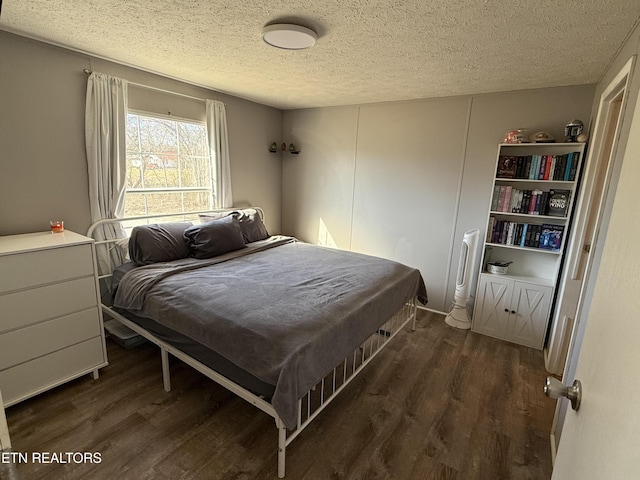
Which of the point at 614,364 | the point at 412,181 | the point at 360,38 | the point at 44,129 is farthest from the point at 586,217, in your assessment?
the point at 44,129

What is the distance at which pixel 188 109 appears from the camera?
3.21m

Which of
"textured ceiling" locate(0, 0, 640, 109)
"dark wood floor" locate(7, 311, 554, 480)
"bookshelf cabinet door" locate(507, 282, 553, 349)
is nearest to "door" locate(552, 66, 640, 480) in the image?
"dark wood floor" locate(7, 311, 554, 480)

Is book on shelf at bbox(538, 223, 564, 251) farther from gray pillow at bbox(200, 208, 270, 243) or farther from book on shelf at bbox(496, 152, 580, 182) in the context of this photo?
gray pillow at bbox(200, 208, 270, 243)

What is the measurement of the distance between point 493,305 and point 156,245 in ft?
9.97

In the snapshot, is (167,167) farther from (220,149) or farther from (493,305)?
(493,305)

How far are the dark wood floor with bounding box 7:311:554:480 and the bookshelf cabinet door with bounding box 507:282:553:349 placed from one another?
459 mm

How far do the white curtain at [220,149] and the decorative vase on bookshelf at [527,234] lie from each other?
2700mm

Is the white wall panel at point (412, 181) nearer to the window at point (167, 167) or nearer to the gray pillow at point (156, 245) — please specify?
the window at point (167, 167)

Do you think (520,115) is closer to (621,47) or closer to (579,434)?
(621,47)

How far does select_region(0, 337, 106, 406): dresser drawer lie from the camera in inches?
74.1

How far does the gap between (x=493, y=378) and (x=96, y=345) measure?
2.88 m

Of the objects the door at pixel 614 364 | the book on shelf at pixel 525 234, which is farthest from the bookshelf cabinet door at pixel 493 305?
the door at pixel 614 364

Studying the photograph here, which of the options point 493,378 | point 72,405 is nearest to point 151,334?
point 72,405

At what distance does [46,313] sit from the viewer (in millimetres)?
1974
